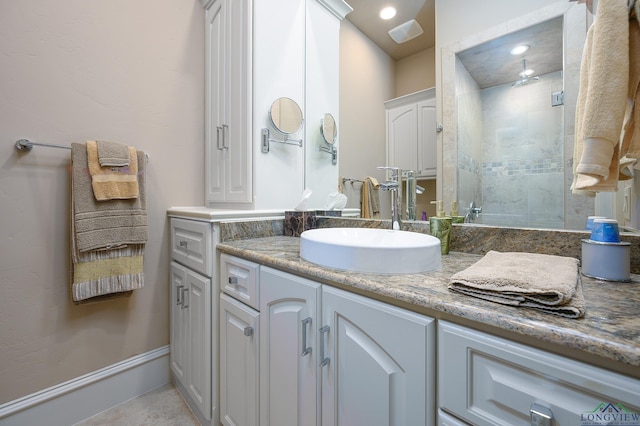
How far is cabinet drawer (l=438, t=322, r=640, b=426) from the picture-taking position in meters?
0.36

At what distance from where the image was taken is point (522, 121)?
0.85 metres

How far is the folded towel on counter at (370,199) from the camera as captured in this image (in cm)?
130

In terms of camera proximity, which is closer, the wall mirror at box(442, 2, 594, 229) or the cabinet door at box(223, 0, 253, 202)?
the wall mirror at box(442, 2, 594, 229)

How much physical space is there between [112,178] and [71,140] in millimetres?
266

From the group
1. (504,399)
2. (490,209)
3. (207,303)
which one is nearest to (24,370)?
(207,303)

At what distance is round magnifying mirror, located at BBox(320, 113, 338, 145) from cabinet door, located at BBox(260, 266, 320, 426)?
865 mm

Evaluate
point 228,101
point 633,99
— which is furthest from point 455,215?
point 228,101

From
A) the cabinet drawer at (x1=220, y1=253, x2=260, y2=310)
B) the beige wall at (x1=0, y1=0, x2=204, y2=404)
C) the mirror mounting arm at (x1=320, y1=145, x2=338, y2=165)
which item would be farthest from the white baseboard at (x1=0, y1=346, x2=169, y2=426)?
the mirror mounting arm at (x1=320, y1=145, x2=338, y2=165)

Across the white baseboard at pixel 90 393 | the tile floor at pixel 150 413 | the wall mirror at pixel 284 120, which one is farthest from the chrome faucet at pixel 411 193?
the white baseboard at pixel 90 393

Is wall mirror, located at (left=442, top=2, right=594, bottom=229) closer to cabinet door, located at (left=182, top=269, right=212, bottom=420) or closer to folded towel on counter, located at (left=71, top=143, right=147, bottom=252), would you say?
cabinet door, located at (left=182, top=269, right=212, bottom=420)

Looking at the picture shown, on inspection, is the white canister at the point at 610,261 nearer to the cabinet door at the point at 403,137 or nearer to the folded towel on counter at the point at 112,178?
the cabinet door at the point at 403,137

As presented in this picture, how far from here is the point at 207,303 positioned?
46.5 inches

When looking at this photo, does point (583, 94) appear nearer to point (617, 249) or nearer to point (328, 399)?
point (617, 249)

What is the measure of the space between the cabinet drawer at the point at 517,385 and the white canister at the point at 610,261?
394 mm
